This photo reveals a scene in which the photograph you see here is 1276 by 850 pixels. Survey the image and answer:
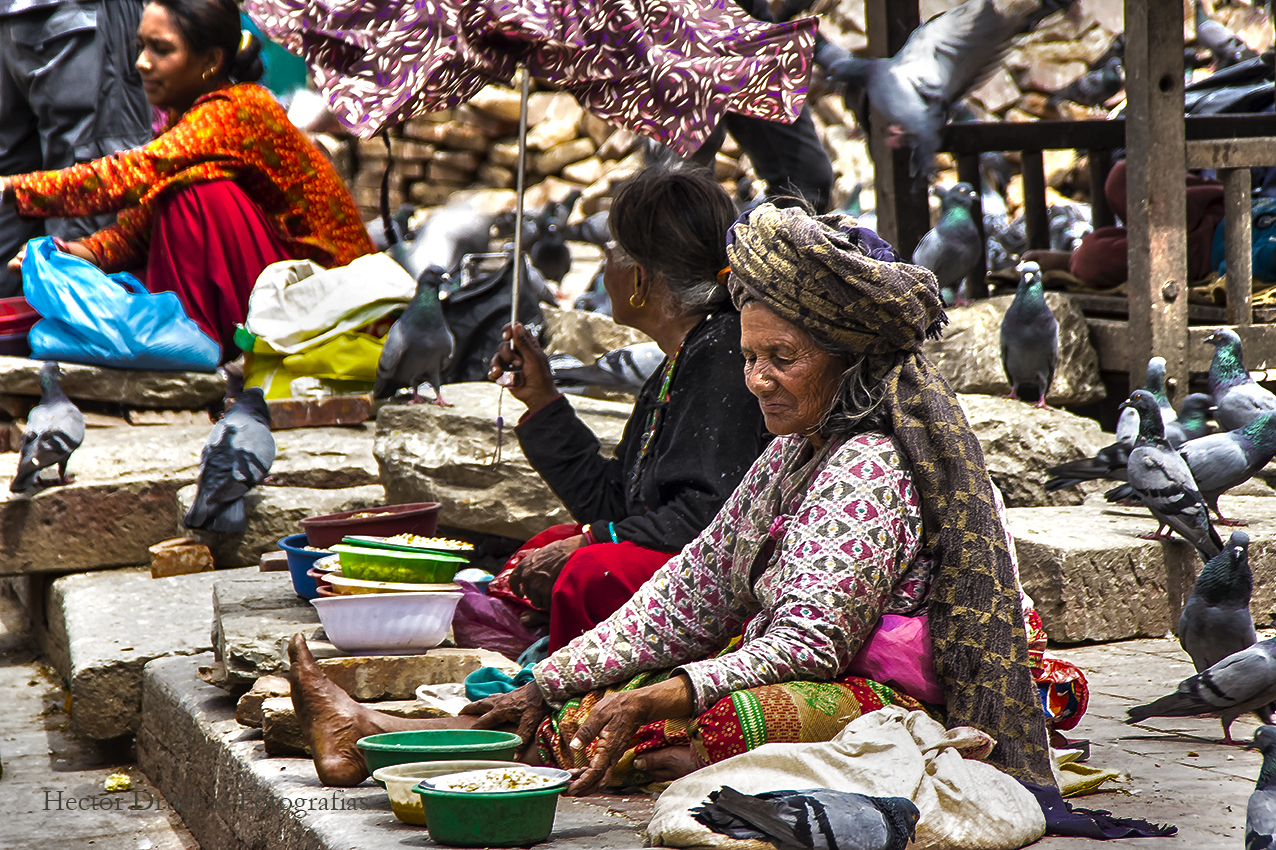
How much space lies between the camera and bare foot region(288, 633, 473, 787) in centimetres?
266

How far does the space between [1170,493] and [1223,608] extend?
0.88 m

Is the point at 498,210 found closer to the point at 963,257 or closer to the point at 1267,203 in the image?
the point at 963,257

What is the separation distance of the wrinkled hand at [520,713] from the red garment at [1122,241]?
4375 millimetres

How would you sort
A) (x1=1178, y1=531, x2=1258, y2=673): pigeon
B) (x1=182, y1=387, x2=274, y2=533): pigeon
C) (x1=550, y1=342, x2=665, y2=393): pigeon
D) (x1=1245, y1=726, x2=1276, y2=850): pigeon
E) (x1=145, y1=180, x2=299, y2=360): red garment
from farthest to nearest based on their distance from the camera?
1. (x1=145, y1=180, x2=299, y2=360): red garment
2. (x1=550, y1=342, x2=665, y2=393): pigeon
3. (x1=182, y1=387, x2=274, y2=533): pigeon
4. (x1=1178, y1=531, x2=1258, y2=673): pigeon
5. (x1=1245, y1=726, x2=1276, y2=850): pigeon

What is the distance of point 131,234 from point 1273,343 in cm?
521

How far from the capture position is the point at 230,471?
4.89 meters

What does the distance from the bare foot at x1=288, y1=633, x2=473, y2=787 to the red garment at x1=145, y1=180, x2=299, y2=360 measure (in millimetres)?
4021

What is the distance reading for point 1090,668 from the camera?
4148 mm

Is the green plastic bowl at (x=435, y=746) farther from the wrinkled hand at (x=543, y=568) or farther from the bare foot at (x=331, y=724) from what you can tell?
the wrinkled hand at (x=543, y=568)

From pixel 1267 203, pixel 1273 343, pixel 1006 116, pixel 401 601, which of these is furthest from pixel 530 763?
pixel 1006 116

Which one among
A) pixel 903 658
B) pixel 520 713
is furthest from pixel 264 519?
pixel 903 658

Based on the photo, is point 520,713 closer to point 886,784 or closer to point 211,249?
point 886,784

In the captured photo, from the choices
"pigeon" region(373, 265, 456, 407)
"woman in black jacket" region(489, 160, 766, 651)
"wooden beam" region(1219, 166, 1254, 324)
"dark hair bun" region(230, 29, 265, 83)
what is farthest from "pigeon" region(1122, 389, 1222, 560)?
"dark hair bun" region(230, 29, 265, 83)

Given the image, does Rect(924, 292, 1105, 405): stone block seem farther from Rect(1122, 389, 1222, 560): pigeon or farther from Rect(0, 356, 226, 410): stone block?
Rect(0, 356, 226, 410): stone block
